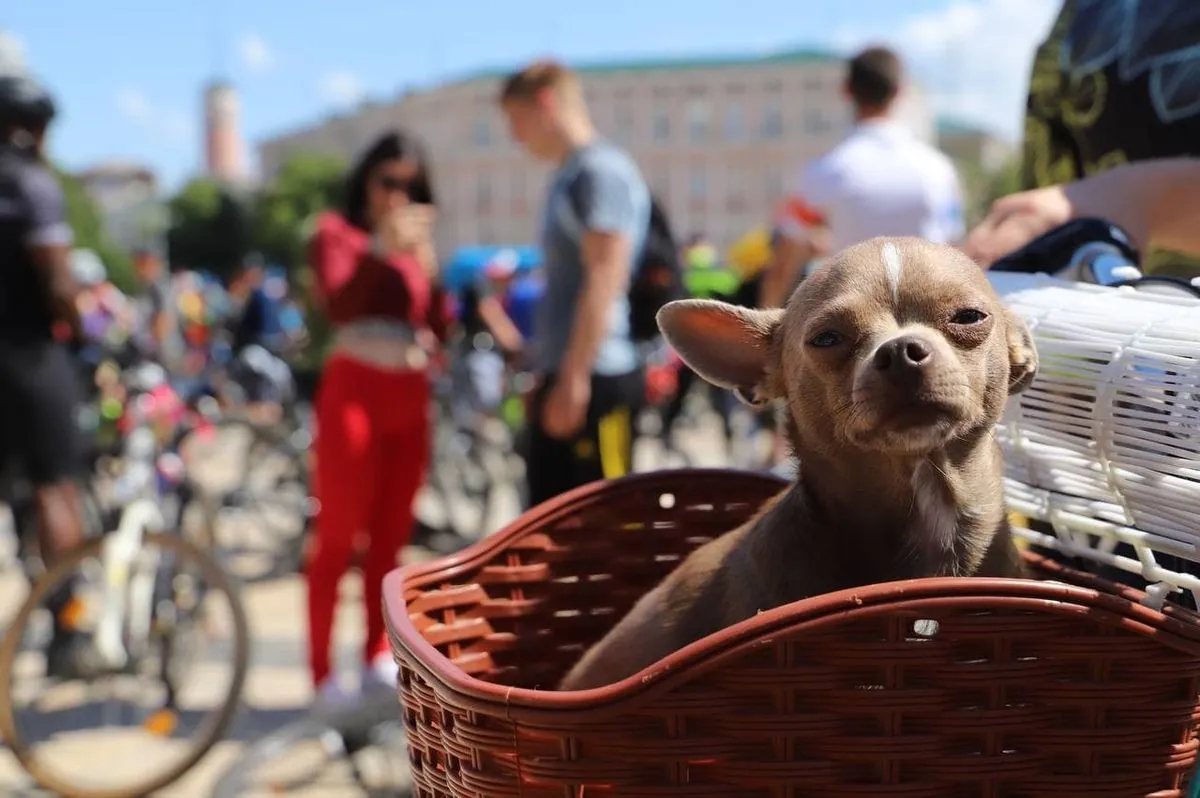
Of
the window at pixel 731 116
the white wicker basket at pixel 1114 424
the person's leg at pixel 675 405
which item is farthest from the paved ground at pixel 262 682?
the window at pixel 731 116

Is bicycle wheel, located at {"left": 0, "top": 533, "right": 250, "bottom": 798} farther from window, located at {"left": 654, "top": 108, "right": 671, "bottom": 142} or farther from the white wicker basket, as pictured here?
window, located at {"left": 654, "top": 108, "right": 671, "bottom": 142}

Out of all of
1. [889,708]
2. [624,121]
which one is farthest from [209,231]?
[889,708]

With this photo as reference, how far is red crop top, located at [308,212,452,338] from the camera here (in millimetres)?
4727

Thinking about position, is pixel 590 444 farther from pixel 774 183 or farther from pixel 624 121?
pixel 624 121

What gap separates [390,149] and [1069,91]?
3227 millimetres

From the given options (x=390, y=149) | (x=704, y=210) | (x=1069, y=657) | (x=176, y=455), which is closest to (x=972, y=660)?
(x=1069, y=657)

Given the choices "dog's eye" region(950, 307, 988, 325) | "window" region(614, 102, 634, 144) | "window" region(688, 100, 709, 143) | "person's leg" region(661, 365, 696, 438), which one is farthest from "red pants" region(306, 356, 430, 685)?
"window" region(614, 102, 634, 144)

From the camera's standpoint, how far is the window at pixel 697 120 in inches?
3071

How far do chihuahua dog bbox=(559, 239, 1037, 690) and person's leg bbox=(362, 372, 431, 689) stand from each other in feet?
9.61

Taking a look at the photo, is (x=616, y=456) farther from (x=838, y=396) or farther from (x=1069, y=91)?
(x=838, y=396)

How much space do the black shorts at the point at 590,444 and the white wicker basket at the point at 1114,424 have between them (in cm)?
253

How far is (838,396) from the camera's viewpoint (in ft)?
5.60

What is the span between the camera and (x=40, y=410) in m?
4.77

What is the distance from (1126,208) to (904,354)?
71cm
